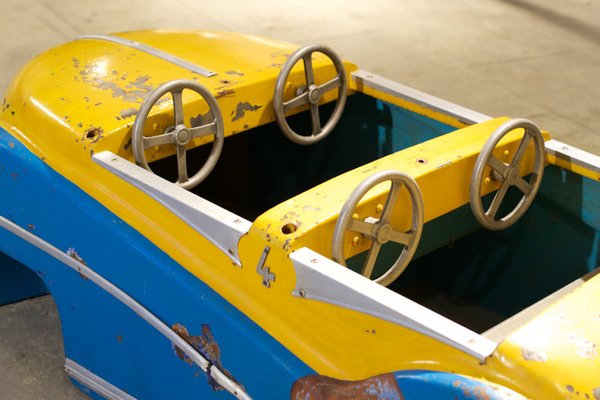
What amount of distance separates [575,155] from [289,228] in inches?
33.4

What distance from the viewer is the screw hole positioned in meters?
1.88

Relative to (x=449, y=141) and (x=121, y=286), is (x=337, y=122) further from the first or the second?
(x=121, y=286)

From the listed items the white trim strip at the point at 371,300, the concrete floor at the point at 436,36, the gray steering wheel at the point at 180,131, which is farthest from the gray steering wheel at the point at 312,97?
the concrete floor at the point at 436,36

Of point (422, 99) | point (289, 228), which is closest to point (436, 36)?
point (422, 99)

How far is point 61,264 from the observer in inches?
96.0

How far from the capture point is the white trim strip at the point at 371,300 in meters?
1.60

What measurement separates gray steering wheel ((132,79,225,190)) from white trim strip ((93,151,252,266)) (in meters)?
0.08

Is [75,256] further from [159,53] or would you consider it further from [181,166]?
[159,53]

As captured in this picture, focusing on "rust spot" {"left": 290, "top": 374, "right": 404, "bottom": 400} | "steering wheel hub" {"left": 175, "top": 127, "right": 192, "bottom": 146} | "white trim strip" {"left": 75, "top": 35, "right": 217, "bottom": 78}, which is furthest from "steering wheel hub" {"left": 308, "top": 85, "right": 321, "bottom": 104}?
"rust spot" {"left": 290, "top": 374, "right": 404, "bottom": 400}

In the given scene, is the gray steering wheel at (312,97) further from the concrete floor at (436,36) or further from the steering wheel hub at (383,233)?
the concrete floor at (436,36)

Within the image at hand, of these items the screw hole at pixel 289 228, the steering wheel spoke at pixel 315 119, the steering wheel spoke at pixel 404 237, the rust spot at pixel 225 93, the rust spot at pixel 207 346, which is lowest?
the rust spot at pixel 207 346

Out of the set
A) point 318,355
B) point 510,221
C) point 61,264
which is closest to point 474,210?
point 510,221

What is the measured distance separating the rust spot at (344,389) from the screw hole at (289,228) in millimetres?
310

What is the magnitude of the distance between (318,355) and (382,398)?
179 mm
